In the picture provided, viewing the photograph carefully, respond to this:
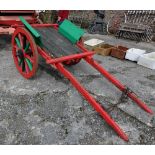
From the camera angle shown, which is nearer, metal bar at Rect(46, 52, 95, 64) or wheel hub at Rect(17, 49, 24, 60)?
metal bar at Rect(46, 52, 95, 64)

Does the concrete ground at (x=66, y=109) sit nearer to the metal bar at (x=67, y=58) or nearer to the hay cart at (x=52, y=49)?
the hay cart at (x=52, y=49)

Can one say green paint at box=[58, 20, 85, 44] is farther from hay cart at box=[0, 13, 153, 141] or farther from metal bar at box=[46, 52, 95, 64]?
metal bar at box=[46, 52, 95, 64]

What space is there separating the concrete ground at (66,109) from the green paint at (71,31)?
2.77ft

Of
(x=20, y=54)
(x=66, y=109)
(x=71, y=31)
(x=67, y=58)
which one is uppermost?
(x=71, y=31)

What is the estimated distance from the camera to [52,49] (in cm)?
414

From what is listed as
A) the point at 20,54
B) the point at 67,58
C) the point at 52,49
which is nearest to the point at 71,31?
the point at 52,49

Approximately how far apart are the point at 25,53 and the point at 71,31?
105 centimetres

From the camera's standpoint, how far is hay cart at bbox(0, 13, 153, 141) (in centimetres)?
387

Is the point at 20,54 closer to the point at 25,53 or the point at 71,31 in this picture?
Answer: the point at 25,53

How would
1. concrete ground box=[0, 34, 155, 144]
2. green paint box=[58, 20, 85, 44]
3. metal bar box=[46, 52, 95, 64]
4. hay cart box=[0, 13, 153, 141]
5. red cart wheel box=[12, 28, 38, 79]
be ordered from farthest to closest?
1. green paint box=[58, 20, 85, 44]
2. red cart wheel box=[12, 28, 38, 79]
3. hay cart box=[0, 13, 153, 141]
4. metal bar box=[46, 52, 95, 64]
5. concrete ground box=[0, 34, 155, 144]

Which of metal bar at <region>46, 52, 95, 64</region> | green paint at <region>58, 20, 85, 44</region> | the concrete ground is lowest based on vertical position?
the concrete ground

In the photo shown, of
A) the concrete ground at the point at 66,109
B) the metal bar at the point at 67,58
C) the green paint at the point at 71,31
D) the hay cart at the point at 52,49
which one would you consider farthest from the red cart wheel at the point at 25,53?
the green paint at the point at 71,31

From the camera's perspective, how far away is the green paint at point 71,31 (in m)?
4.52

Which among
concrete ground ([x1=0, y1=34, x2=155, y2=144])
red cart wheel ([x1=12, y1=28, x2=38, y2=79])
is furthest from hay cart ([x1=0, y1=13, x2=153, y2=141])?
concrete ground ([x1=0, y1=34, x2=155, y2=144])
